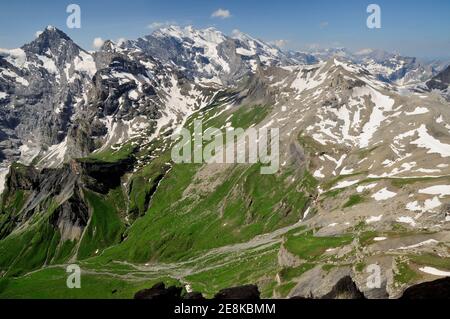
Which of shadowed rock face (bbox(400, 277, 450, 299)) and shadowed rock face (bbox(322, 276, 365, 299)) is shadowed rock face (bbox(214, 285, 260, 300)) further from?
shadowed rock face (bbox(400, 277, 450, 299))

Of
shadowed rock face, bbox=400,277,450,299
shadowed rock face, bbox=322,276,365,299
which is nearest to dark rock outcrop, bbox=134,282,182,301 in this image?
shadowed rock face, bbox=322,276,365,299

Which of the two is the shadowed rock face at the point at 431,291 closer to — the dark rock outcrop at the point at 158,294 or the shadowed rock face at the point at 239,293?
the shadowed rock face at the point at 239,293

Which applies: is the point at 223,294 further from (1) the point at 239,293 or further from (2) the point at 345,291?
(2) the point at 345,291

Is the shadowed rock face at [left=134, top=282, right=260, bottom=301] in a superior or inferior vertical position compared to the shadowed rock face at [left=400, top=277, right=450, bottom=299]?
inferior

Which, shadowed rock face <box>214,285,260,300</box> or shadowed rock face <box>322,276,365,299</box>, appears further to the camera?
shadowed rock face <box>214,285,260,300</box>

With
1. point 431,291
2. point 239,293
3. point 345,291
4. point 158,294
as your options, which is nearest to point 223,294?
point 239,293

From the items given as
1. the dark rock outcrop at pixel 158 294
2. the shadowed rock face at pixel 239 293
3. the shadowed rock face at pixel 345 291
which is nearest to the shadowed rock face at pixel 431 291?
the shadowed rock face at pixel 345 291

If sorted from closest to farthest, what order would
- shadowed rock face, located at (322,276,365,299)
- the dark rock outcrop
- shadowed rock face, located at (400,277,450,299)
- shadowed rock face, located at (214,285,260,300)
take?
shadowed rock face, located at (400,277,450,299) → shadowed rock face, located at (322,276,365,299) → shadowed rock face, located at (214,285,260,300) → the dark rock outcrop
